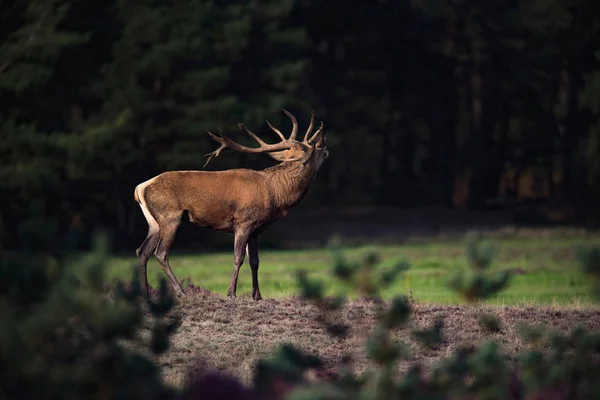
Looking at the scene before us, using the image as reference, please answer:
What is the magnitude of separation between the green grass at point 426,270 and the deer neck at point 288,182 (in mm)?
2392

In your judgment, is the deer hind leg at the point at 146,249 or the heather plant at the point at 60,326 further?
the deer hind leg at the point at 146,249

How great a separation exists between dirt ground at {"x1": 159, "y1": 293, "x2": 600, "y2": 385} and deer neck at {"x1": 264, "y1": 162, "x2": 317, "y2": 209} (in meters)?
1.69

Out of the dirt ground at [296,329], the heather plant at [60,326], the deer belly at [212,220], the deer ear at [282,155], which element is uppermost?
the deer ear at [282,155]

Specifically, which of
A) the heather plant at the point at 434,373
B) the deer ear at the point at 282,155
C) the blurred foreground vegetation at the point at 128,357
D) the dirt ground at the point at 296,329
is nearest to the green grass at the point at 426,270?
the deer ear at the point at 282,155

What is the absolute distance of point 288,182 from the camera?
18.1m

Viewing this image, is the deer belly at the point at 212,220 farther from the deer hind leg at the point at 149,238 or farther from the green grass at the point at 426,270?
the green grass at the point at 426,270

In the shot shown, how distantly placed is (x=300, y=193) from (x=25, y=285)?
35.3 ft

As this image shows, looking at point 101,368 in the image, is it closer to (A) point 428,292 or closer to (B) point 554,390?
(B) point 554,390

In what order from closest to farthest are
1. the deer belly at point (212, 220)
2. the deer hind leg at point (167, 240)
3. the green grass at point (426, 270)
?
the deer hind leg at point (167, 240), the deer belly at point (212, 220), the green grass at point (426, 270)

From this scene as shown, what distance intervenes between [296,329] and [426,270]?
15.0 m

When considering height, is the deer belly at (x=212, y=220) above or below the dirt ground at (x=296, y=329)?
above

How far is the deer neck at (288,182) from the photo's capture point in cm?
1809

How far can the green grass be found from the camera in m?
23.1

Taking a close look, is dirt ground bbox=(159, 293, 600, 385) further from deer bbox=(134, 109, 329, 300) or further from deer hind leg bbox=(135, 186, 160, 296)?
deer hind leg bbox=(135, 186, 160, 296)
